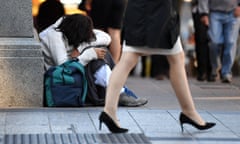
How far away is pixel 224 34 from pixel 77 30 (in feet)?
14.0

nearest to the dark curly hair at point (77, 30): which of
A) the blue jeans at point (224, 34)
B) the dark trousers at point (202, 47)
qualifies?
the blue jeans at point (224, 34)

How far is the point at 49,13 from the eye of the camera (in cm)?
1266

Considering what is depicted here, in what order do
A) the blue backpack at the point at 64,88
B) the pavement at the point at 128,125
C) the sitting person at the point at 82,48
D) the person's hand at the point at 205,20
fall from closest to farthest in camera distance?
1. the pavement at the point at 128,125
2. the blue backpack at the point at 64,88
3. the sitting person at the point at 82,48
4. the person's hand at the point at 205,20

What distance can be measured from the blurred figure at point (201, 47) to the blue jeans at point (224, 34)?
198 millimetres

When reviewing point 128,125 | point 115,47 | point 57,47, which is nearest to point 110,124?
point 128,125

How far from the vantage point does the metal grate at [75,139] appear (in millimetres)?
6938

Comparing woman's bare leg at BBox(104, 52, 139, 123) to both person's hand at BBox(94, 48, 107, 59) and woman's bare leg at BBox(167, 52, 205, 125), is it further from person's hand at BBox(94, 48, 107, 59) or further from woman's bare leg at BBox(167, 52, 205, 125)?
person's hand at BBox(94, 48, 107, 59)

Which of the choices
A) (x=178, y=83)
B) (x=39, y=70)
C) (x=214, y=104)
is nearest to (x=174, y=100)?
(x=214, y=104)

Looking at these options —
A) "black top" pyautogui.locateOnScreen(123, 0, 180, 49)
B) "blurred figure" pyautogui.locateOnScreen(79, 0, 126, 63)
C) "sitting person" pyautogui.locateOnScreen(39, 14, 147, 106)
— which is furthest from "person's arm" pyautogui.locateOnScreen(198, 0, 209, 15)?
"black top" pyautogui.locateOnScreen(123, 0, 180, 49)

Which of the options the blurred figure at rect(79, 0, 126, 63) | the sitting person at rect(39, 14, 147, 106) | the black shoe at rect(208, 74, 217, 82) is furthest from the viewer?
the black shoe at rect(208, 74, 217, 82)

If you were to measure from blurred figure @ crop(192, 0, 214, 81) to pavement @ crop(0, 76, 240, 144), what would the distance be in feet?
10.5

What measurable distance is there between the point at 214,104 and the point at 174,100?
61 cm

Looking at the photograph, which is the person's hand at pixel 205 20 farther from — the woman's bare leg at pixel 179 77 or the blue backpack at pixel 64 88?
the woman's bare leg at pixel 179 77

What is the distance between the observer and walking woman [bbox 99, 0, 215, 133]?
23.6ft
